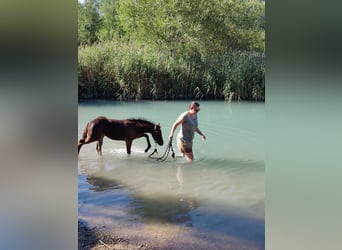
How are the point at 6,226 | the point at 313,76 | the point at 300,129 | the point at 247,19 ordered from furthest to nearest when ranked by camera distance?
the point at 247,19 → the point at 6,226 → the point at 300,129 → the point at 313,76

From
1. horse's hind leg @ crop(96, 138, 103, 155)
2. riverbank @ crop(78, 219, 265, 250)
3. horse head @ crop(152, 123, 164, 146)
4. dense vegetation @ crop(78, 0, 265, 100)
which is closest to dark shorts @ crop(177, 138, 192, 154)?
horse head @ crop(152, 123, 164, 146)

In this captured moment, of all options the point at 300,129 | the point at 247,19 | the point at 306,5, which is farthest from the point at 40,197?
the point at 247,19

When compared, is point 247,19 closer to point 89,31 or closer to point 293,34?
point 89,31

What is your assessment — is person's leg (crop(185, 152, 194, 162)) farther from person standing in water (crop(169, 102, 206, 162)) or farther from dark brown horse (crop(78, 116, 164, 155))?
dark brown horse (crop(78, 116, 164, 155))

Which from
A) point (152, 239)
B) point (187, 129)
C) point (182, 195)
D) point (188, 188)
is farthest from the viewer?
point (187, 129)

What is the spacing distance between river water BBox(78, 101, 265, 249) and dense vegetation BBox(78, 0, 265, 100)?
0.44m

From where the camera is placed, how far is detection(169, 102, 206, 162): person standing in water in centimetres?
289

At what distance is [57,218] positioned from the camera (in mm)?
1418

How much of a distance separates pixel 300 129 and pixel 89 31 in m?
3.65

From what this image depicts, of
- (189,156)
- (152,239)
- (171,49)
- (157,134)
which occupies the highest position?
(171,49)

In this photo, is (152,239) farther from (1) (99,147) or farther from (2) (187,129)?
(1) (99,147)

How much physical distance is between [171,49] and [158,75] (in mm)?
445

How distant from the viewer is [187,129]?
9.71 ft

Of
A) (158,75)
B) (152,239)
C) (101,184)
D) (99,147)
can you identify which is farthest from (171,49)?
(152,239)
